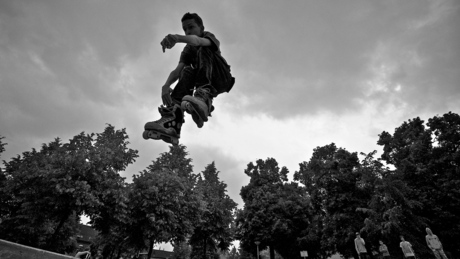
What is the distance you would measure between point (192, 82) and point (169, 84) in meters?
0.36

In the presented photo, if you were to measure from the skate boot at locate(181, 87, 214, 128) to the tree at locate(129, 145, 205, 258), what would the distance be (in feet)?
58.7

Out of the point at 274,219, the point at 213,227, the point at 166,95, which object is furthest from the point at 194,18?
the point at 274,219

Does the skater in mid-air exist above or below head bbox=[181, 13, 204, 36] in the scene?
below

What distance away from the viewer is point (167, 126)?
3.11m

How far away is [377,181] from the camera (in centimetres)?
2392

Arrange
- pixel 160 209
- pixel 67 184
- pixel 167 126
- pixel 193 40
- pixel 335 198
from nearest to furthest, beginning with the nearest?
1. pixel 193 40
2. pixel 167 126
3. pixel 67 184
4. pixel 160 209
5. pixel 335 198

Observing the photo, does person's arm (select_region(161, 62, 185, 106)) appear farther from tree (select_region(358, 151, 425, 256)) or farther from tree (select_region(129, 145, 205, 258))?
tree (select_region(358, 151, 425, 256))

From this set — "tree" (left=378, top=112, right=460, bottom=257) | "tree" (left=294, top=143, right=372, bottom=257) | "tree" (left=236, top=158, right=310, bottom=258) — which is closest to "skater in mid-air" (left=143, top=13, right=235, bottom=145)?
"tree" (left=378, top=112, right=460, bottom=257)

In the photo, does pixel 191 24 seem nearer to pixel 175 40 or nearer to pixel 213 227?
pixel 175 40

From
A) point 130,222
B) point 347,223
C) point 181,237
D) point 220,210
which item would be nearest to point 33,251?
point 130,222

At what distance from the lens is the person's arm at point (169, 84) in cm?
341

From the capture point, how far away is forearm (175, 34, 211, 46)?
2.72m

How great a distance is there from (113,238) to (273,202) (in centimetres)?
2293

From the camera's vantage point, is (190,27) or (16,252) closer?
(16,252)
